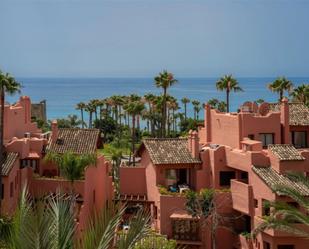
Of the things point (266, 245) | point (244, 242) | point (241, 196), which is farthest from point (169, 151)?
point (266, 245)

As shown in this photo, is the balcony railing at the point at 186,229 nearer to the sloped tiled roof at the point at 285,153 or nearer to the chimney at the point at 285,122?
→ the sloped tiled roof at the point at 285,153

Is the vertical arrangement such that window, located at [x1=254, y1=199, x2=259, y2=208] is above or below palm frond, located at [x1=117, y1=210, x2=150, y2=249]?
below

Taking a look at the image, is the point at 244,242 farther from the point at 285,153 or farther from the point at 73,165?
the point at 73,165

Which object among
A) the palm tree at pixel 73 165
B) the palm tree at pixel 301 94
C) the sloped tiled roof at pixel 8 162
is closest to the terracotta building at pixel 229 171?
the palm tree at pixel 73 165

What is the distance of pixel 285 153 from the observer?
119 feet

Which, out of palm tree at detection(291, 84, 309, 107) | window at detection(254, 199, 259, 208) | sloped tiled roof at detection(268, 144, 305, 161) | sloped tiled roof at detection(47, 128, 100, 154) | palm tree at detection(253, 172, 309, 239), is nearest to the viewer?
palm tree at detection(253, 172, 309, 239)

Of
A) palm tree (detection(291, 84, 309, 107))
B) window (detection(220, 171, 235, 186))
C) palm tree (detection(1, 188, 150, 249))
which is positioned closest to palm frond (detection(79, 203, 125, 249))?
palm tree (detection(1, 188, 150, 249))

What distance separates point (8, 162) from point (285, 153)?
19.2 m

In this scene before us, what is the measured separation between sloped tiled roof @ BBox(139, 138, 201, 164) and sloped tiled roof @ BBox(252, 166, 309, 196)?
669 centimetres

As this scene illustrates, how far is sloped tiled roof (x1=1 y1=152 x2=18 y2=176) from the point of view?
3275cm

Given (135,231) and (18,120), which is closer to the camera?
(135,231)

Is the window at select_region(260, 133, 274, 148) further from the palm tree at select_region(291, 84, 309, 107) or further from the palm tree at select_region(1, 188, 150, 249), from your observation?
the palm tree at select_region(1, 188, 150, 249)

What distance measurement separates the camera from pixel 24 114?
4388cm

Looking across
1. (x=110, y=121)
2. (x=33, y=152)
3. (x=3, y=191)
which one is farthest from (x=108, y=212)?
(x=110, y=121)
